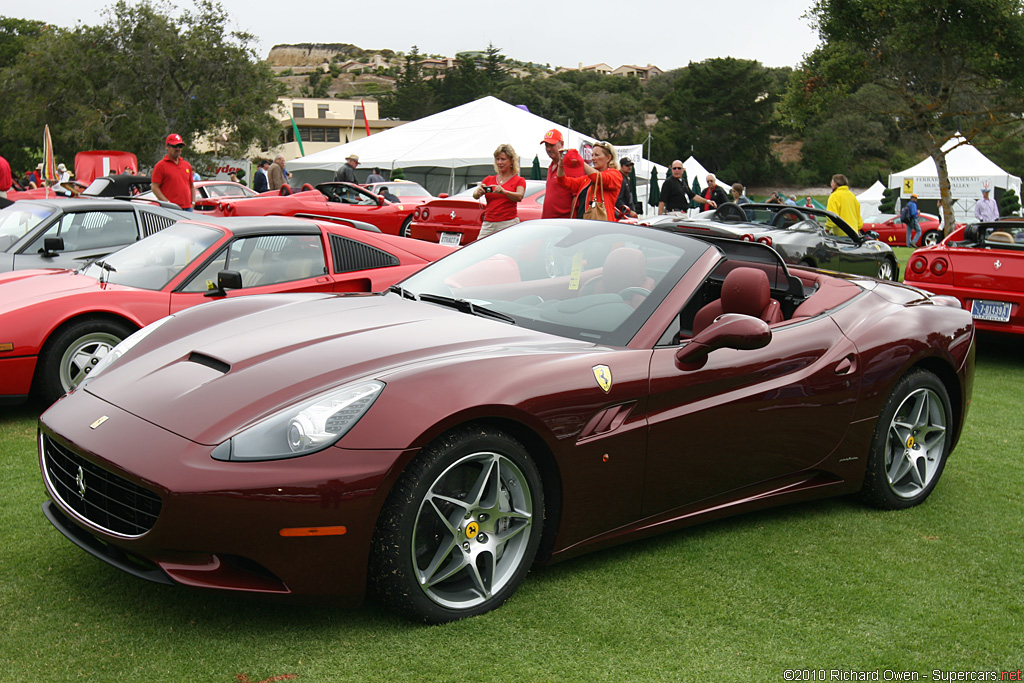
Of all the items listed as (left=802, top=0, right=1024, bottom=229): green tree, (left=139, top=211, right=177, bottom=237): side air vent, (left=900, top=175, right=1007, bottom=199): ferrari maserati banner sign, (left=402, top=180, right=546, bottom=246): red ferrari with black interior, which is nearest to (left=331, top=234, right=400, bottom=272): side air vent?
(left=139, top=211, right=177, bottom=237): side air vent

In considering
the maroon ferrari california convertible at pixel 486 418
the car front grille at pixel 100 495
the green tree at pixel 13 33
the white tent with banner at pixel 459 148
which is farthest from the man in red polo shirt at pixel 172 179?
the green tree at pixel 13 33

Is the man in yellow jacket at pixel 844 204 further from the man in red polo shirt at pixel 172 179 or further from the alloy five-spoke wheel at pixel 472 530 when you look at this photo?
the alloy five-spoke wheel at pixel 472 530

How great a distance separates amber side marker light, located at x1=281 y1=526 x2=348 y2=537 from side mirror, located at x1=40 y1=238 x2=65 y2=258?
210 inches

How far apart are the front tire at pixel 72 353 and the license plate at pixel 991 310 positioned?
712cm

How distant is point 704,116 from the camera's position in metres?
86.2

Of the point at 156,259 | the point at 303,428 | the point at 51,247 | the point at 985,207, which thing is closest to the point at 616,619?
the point at 303,428

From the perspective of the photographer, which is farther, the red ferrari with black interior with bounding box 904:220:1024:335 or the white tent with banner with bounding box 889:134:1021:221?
the white tent with banner with bounding box 889:134:1021:221

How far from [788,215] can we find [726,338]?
32.1 feet

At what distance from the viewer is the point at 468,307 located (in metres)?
3.59

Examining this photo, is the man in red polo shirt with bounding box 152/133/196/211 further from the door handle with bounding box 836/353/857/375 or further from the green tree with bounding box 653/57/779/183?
the green tree with bounding box 653/57/779/183

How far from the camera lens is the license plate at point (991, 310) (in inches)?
313

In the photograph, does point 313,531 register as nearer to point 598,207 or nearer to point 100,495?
point 100,495

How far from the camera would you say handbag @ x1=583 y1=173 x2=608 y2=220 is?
8469 millimetres

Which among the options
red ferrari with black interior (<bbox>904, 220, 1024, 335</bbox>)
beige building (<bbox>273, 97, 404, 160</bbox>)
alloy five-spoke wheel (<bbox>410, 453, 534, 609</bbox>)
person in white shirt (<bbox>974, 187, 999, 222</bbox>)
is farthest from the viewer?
beige building (<bbox>273, 97, 404, 160</bbox>)
